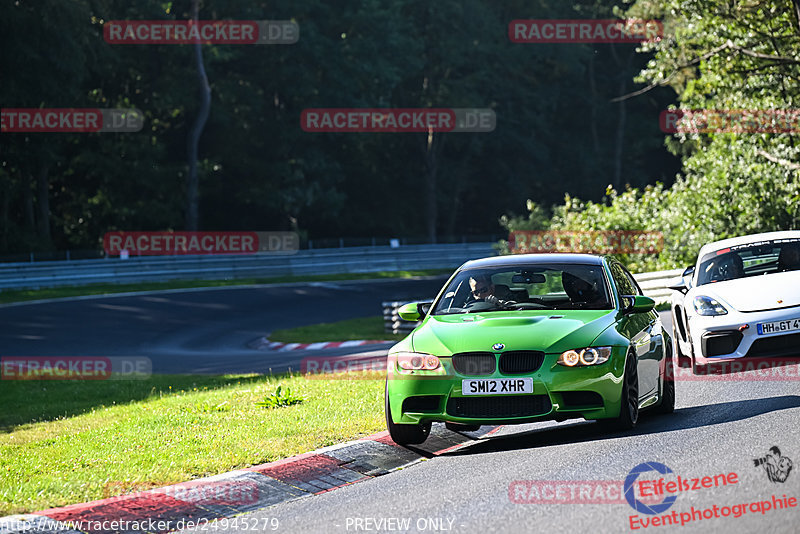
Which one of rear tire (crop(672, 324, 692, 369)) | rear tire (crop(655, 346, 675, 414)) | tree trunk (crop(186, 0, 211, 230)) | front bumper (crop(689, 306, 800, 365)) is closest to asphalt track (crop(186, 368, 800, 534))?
rear tire (crop(655, 346, 675, 414))

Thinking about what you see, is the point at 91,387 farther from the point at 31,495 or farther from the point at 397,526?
the point at 397,526

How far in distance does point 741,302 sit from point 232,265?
1400 inches

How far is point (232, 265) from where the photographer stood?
46.0 meters

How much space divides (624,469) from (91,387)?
12.7 metres

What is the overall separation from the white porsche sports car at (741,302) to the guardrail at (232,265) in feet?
103

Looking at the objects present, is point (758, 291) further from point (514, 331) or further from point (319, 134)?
point (319, 134)

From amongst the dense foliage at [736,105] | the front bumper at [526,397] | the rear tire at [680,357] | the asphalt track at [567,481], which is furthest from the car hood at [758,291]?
the dense foliage at [736,105]

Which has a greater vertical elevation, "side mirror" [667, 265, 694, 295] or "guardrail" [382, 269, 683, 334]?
"side mirror" [667, 265, 694, 295]

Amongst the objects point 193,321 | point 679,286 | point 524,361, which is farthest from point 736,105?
point 524,361

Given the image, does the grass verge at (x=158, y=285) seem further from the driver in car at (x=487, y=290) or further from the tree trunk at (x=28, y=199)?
the driver in car at (x=487, y=290)

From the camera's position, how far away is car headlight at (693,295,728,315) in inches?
476

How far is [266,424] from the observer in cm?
1016

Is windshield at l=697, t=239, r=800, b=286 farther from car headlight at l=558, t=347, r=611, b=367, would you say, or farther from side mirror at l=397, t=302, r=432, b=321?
car headlight at l=558, t=347, r=611, b=367

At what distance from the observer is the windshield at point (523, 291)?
9586mm
